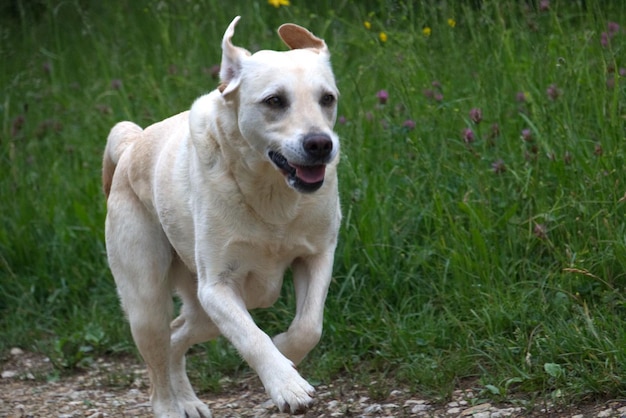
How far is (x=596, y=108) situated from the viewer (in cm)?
599

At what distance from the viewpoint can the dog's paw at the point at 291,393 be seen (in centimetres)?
404

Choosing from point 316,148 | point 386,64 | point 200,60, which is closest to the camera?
point 316,148

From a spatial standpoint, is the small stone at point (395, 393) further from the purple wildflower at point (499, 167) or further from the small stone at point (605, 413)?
the purple wildflower at point (499, 167)

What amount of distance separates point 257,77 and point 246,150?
0.31 metres

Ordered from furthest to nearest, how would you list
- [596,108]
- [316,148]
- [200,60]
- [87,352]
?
[200,60] < [87,352] < [596,108] < [316,148]

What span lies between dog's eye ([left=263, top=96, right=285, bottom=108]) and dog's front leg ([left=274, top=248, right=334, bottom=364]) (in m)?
0.73

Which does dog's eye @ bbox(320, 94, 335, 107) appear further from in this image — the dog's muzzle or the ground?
the ground

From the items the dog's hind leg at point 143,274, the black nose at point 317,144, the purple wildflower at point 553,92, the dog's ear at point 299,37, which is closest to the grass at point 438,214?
the purple wildflower at point 553,92

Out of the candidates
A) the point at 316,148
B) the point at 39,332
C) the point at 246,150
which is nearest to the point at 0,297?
the point at 39,332

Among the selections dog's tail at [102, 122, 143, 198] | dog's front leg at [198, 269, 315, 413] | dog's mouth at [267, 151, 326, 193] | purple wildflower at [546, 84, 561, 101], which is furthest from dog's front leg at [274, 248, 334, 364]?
purple wildflower at [546, 84, 561, 101]

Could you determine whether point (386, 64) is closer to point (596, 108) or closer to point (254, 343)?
point (596, 108)

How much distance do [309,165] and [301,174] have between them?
8 cm

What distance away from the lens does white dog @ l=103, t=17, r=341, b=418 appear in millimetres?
4332

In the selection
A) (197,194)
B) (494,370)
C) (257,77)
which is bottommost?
(494,370)
